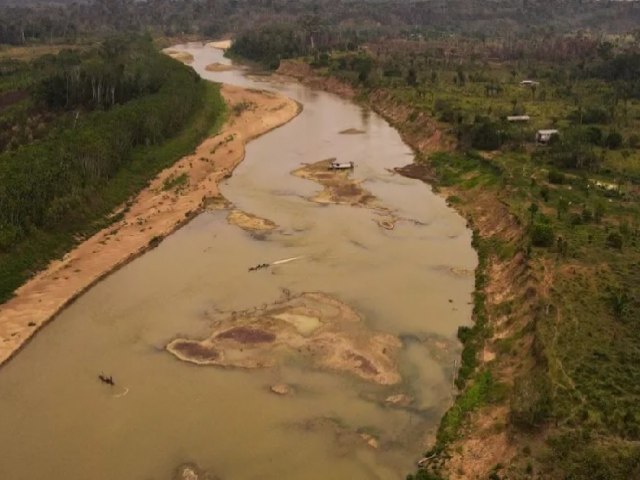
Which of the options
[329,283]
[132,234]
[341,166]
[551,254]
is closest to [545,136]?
[341,166]

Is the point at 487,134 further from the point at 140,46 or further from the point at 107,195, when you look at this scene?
the point at 140,46

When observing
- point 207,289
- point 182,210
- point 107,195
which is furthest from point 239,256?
point 107,195

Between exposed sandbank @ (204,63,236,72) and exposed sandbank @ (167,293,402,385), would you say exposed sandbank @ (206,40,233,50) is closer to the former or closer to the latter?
exposed sandbank @ (204,63,236,72)

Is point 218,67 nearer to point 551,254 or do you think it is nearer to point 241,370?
point 551,254

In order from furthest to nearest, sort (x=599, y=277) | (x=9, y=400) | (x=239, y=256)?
(x=239, y=256), (x=599, y=277), (x=9, y=400)

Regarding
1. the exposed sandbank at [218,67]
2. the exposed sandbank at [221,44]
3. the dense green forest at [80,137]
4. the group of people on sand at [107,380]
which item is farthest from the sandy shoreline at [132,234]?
the exposed sandbank at [221,44]

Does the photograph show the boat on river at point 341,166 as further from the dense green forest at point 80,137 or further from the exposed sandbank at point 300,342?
the exposed sandbank at point 300,342
